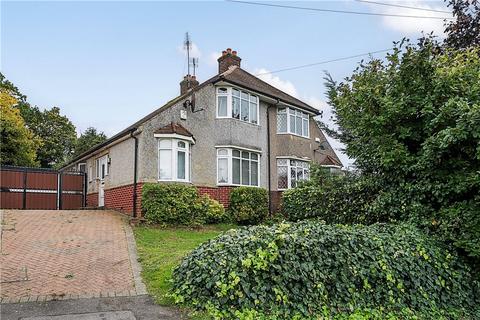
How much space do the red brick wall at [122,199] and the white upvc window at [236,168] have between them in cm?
344

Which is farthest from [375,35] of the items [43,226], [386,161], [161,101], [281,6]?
[161,101]

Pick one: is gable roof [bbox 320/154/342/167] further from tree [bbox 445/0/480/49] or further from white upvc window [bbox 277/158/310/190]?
tree [bbox 445/0/480/49]

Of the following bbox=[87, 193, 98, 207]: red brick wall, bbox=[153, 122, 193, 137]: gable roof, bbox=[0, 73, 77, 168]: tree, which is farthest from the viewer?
bbox=[0, 73, 77, 168]: tree

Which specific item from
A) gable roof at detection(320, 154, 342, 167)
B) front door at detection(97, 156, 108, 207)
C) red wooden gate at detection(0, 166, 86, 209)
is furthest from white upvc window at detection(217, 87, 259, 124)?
red wooden gate at detection(0, 166, 86, 209)

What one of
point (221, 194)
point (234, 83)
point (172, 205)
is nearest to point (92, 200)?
point (221, 194)

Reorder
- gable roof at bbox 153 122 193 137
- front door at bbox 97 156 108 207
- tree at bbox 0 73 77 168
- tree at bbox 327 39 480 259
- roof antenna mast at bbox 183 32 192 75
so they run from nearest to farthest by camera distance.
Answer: tree at bbox 327 39 480 259, gable roof at bbox 153 122 193 137, front door at bbox 97 156 108 207, roof antenna mast at bbox 183 32 192 75, tree at bbox 0 73 77 168

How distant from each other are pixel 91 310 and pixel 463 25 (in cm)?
1460

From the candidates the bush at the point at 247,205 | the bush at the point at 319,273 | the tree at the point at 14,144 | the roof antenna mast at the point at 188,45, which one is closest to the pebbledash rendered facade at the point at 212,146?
the bush at the point at 247,205

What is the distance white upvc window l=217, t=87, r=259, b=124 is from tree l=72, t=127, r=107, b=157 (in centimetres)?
2282

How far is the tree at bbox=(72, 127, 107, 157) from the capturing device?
3635 cm

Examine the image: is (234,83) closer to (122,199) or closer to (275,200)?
(275,200)

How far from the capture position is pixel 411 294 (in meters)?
6.70

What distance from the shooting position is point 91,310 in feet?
18.5

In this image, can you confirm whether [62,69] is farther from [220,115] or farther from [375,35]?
[375,35]
